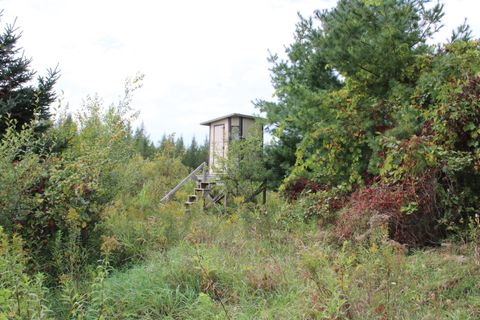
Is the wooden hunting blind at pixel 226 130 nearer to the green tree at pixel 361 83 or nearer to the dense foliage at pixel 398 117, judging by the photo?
the dense foliage at pixel 398 117

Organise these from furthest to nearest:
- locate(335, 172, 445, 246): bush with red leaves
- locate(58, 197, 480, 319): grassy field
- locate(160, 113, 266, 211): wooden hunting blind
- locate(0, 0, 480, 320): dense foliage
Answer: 1. locate(160, 113, 266, 211): wooden hunting blind
2. locate(335, 172, 445, 246): bush with red leaves
3. locate(0, 0, 480, 320): dense foliage
4. locate(58, 197, 480, 319): grassy field

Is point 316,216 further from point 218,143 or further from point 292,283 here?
point 218,143

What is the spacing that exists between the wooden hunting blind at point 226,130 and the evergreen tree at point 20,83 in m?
4.83

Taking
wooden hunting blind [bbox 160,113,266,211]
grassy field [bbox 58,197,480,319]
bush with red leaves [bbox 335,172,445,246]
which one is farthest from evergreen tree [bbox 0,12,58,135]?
wooden hunting blind [bbox 160,113,266,211]

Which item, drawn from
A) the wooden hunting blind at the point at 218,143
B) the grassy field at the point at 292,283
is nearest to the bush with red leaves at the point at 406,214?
the grassy field at the point at 292,283

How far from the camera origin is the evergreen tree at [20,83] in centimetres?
568

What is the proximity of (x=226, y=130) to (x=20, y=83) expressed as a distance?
5.87m

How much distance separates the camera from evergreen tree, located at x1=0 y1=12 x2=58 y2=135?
18.6 ft

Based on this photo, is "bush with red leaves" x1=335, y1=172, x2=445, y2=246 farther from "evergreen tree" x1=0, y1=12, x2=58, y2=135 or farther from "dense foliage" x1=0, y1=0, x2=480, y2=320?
"evergreen tree" x1=0, y1=12, x2=58, y2=135

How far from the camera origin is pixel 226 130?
434 inches

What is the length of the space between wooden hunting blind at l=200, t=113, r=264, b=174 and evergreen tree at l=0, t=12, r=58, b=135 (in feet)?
15.8

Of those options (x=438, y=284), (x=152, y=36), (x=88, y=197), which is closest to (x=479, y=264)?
(x=438, y=284)

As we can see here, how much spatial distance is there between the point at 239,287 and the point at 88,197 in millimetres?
2051

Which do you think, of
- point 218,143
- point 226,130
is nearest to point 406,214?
point 226,130
